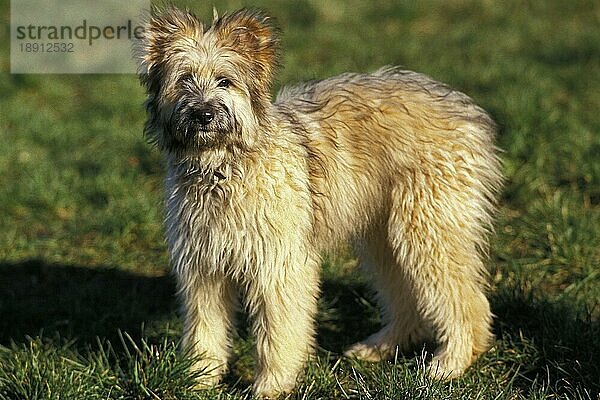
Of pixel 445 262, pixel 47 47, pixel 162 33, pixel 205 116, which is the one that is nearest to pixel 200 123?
pixel 205 116

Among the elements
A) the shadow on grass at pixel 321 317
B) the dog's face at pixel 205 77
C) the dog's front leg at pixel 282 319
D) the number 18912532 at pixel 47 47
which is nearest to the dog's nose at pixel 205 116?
the dog's face at pixel 205 77

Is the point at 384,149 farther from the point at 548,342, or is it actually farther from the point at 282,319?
the point at 548,342

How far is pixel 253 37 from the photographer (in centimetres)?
414

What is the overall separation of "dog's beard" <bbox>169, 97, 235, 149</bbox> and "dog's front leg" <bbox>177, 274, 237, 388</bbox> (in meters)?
0.80

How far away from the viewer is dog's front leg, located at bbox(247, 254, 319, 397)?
170 inches

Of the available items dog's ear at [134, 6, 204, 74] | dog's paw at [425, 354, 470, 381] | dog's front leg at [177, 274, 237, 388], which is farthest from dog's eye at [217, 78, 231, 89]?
dog's paw at [425, 354, 470, 381]

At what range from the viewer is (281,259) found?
4.28 metres

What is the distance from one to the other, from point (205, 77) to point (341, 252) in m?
2.14

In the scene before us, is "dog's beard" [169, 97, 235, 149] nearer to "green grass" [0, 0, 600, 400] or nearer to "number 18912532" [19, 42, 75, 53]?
"green grass" [0, 0, 600, 400]

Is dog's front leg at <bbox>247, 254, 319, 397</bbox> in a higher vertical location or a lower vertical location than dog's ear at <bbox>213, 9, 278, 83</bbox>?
lower

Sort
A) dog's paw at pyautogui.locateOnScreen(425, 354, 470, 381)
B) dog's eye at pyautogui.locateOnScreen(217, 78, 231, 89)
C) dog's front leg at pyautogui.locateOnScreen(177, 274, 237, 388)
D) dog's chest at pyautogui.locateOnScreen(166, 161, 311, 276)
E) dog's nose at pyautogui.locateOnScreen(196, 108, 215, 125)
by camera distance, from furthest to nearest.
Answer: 1. dog's paw at pyautogui.locateOnScreen(425, 354, 470, 381)
2. dog's front leg at pyautogui.locateOnScreen(177, 274, 237, 388)
3. dog's chest at pyautogui.locateOnScreen(166, 161, 311, 276)
4. dog's eye at pyautogui.locateOnScreen(217, 78, 231, 89)
5. dog's nose at pyautogui.locateOnScreen(196, 108, 215, 125)

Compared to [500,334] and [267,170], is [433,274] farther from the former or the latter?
[267,170]

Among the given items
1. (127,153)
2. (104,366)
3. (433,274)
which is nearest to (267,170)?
(433,274)

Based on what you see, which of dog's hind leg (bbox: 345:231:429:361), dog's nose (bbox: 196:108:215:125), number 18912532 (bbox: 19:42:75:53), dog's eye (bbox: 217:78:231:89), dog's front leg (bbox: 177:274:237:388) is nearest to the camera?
dog's nose (bbox: 196:108:215:125)
